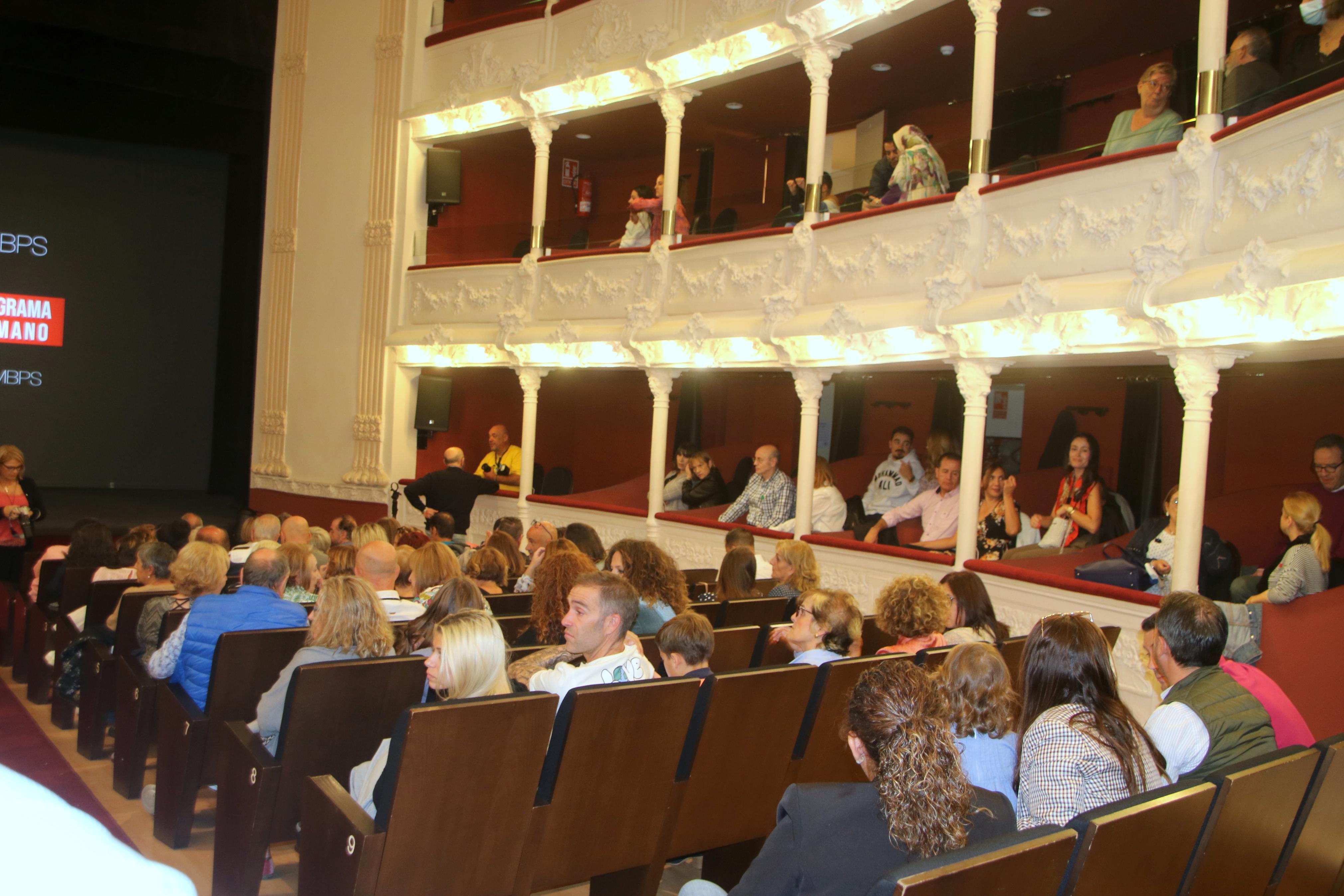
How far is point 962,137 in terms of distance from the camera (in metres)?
9.95

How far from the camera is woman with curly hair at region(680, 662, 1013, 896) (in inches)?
72.1

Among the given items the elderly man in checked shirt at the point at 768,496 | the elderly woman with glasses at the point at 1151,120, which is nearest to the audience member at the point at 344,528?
the elderly man in checked shirt at the point at 768,496

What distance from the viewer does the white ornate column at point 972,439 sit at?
689 cm

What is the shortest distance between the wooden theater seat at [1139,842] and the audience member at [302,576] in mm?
3775

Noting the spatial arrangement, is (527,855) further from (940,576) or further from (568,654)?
(940,576)

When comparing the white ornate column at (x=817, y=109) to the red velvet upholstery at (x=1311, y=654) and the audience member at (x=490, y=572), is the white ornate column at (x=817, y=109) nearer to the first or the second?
the audience member at (x=490, y=572)

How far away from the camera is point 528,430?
11117mm

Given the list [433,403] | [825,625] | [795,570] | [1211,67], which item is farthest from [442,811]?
[433,403]

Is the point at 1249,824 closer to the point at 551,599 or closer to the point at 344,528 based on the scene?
the point at 551,599

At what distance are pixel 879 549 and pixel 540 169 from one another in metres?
6.02

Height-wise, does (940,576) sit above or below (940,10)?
below

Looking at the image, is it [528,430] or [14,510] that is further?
[528,430]

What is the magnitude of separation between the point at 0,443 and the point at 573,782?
1236cm

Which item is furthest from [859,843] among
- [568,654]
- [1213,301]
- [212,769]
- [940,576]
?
[940,576]
